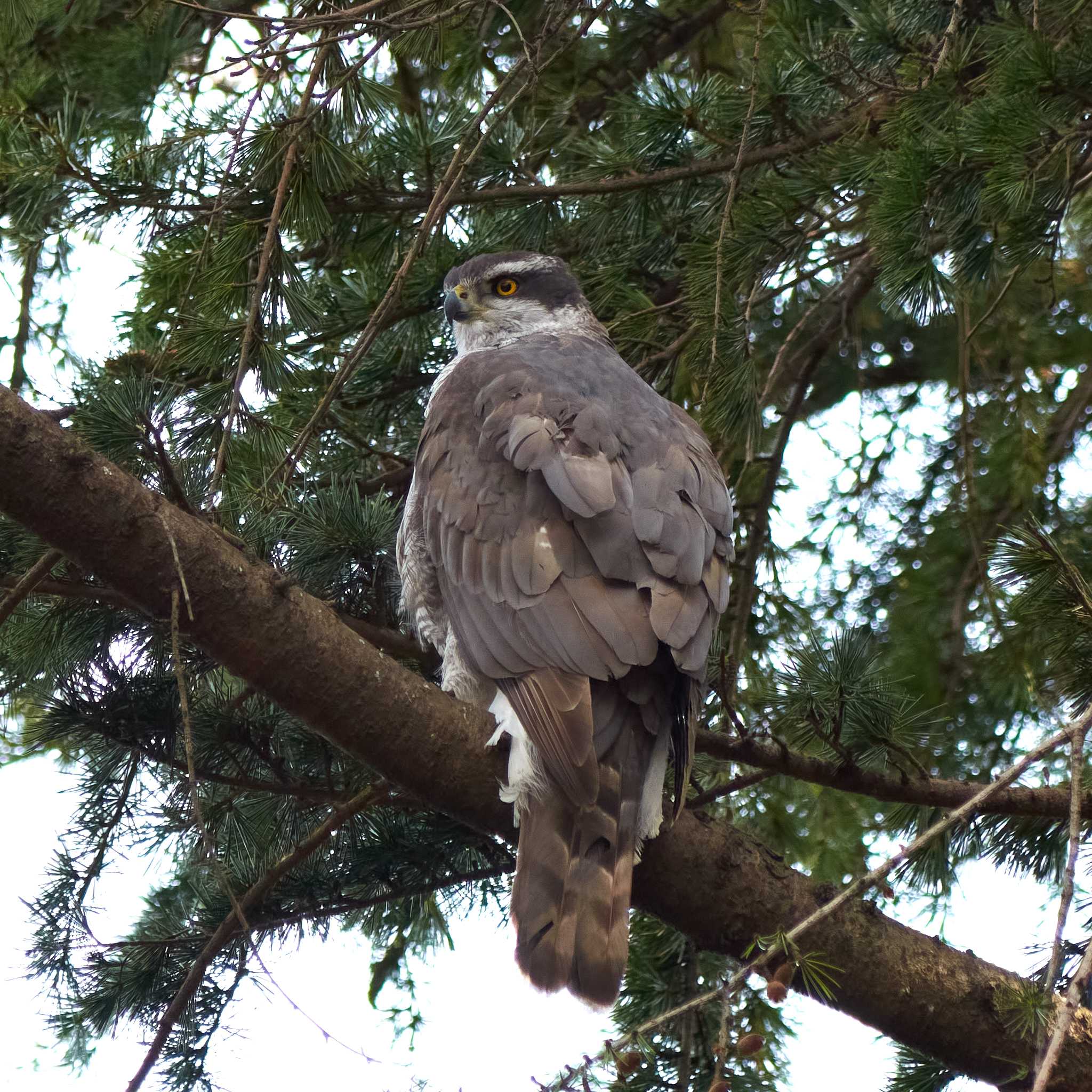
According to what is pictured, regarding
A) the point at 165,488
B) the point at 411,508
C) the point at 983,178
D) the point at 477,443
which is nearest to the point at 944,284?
the point at 983,178

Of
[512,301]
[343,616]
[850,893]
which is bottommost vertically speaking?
[850,893]

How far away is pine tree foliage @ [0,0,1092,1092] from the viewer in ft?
11.1

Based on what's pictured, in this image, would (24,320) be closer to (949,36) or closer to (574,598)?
(574,598)

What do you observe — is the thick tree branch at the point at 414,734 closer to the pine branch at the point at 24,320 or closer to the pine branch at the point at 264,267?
the pine branch at the point at 264,267

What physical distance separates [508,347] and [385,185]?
2.32ft

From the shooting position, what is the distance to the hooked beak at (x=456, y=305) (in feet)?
15.8

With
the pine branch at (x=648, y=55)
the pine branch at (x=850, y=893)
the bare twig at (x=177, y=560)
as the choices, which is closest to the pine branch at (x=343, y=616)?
the bare twig at (x=177, y=560)

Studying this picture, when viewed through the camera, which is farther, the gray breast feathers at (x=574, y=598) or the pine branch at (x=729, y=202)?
the pine branch at (x=729, y=202)

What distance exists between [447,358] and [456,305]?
1.34 ft

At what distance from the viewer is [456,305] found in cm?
481

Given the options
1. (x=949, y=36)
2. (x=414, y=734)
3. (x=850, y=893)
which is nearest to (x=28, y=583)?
(x=414, y=734)

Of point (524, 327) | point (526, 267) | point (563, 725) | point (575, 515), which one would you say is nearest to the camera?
point (563, 725)

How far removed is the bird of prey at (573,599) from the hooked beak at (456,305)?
21.5 inches

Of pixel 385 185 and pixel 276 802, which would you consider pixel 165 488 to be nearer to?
pixel 276 802
